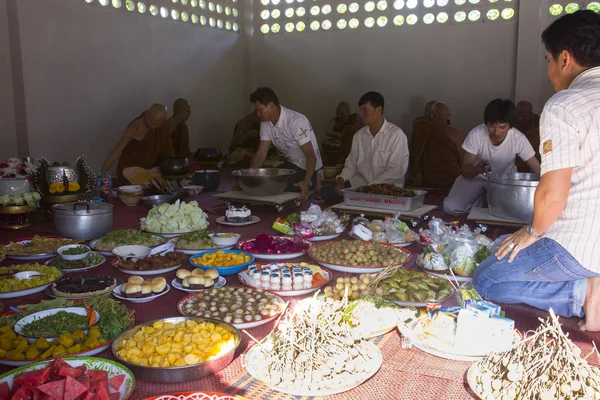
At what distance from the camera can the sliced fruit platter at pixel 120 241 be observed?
12.3 feet

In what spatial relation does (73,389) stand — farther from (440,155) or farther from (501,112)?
(440,155)

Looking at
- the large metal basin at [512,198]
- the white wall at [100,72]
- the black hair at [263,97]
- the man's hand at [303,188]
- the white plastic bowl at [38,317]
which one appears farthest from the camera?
the white wall at [100,72]

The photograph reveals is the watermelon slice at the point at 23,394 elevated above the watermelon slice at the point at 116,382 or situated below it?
above

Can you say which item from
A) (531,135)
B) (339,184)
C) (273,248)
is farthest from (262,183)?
(531,135)

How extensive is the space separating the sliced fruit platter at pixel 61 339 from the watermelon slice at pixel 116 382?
36 cm

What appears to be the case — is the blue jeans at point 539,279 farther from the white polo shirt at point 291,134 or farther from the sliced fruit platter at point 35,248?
the white polo shirt at point 291,134

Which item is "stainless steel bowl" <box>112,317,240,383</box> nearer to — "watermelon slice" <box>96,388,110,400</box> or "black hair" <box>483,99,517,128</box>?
"watermelon slice" <box>96,388,110,400</box>

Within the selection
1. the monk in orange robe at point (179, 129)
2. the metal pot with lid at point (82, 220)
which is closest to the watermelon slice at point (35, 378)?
the metal pot with lid at point (82, 220)

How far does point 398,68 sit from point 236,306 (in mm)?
8566

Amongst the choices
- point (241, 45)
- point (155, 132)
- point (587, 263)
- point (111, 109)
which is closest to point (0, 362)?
point (587, 263)

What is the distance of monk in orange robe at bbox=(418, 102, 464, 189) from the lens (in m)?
7.86

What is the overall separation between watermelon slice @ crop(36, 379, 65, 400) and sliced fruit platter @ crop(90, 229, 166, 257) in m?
2.14

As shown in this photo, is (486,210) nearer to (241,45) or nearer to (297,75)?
(297,75)

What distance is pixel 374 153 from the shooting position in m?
5.59
